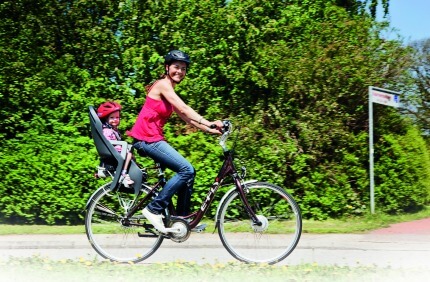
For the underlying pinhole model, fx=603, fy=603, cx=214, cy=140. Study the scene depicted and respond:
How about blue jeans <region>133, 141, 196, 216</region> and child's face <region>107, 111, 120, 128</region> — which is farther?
child's face <region>107, 111, 120, 128</region>

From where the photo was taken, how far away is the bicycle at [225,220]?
20.0ft

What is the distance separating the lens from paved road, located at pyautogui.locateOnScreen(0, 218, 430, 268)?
720cm

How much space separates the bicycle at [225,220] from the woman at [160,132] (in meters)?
0.16

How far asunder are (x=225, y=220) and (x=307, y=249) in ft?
7.68

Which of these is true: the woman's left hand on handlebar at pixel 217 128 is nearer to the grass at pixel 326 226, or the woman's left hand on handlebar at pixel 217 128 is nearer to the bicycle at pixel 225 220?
the bicycle at pixel 225 220

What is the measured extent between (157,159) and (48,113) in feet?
18.5

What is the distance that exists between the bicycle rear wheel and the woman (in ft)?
0.97

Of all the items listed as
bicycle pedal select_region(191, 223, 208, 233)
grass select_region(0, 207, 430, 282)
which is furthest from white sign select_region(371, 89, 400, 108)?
bicycle pedal select_region(191, 223, 208, 233)

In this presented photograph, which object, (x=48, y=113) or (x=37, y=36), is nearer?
(x=48, y=113)

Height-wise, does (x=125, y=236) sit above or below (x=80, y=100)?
below

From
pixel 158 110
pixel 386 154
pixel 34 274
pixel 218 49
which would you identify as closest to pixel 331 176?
pixel 386 154

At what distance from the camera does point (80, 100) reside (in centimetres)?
1098

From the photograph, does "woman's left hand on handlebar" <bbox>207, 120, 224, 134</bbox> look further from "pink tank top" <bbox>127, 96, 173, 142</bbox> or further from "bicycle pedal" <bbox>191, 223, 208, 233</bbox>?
"bicycle pedal" <bbox>191, 223, 208, 233</bbox>

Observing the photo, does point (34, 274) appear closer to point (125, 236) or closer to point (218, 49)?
point (125, 236)
